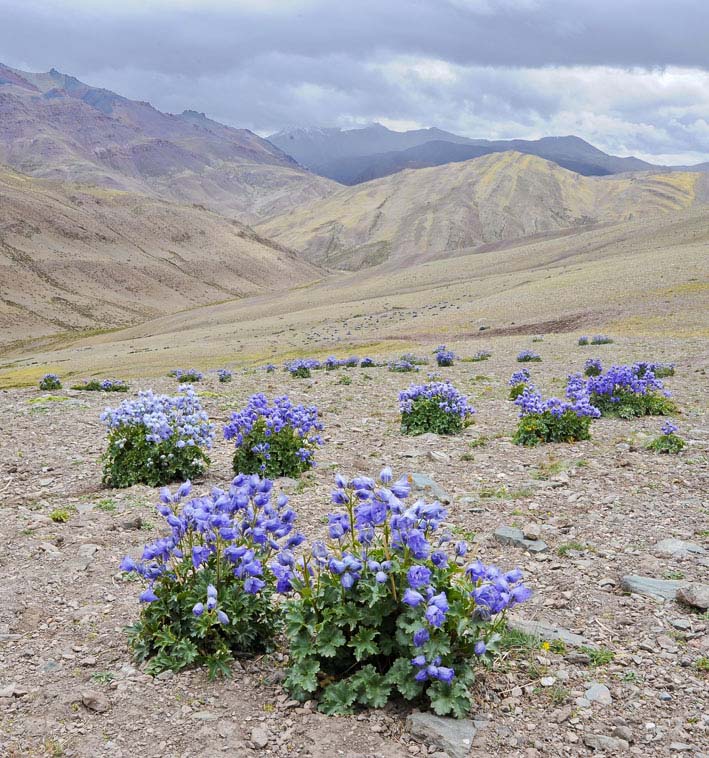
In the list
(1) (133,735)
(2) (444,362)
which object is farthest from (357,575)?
(2) (444,362)

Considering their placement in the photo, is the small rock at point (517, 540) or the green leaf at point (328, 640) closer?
the green leaf at point (328, 640)

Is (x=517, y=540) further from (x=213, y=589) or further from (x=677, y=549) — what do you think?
(x=213, y=589)

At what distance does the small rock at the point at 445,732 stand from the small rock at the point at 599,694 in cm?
78

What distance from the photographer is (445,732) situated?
3773mm

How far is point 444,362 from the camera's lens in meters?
22.7

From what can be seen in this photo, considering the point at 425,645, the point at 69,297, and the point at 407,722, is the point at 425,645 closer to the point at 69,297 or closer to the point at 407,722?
the point at 407,722

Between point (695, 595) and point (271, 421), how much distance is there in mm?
5274

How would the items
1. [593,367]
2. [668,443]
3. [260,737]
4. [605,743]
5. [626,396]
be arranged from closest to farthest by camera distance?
[605,743] < [260,737] < [668,443] < [626,396] < [593,367]

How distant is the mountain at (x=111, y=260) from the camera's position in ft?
359

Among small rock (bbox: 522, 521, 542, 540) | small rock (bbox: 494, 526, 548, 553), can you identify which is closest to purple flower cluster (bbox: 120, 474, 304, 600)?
small rock (bbox: 494, 526, 548, 553)

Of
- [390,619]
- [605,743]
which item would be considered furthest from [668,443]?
[390,619]

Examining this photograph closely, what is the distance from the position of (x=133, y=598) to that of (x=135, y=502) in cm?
253

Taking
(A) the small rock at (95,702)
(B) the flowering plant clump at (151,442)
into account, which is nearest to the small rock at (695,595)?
(A) the small rock at (95,702)

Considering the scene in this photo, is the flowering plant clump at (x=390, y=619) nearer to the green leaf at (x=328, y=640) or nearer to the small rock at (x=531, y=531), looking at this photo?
the green leaf at (x=328, y=640)
